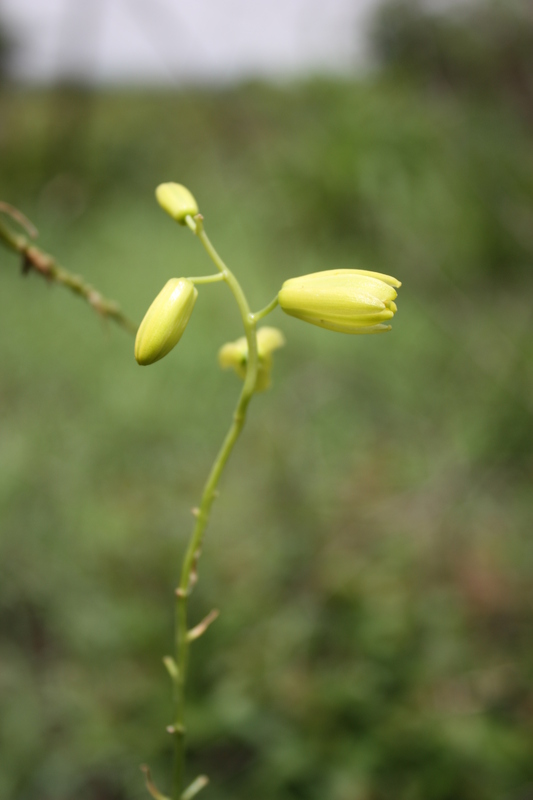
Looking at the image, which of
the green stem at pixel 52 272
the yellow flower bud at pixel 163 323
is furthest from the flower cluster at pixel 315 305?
the green stem at pixel 52 272

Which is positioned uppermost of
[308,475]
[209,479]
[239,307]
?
[239,307]

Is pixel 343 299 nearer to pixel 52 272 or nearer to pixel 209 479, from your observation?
pixel 209 479

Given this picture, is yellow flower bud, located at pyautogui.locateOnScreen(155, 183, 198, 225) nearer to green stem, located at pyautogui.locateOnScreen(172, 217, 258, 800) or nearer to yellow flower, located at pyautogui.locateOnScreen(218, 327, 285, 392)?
green stem, located at pyautogui.locateOnScreen(172, 217, 258, 800)

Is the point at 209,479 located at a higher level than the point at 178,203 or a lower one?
lower

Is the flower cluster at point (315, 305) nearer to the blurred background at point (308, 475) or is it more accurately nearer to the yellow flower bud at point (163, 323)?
the yellow flower bud at point (163, 323)

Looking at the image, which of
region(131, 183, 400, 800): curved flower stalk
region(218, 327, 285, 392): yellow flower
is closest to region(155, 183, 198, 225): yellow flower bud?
region(131, 183, 400, 800): curved flower stalk

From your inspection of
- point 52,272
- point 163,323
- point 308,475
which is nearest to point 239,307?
point 163,323
